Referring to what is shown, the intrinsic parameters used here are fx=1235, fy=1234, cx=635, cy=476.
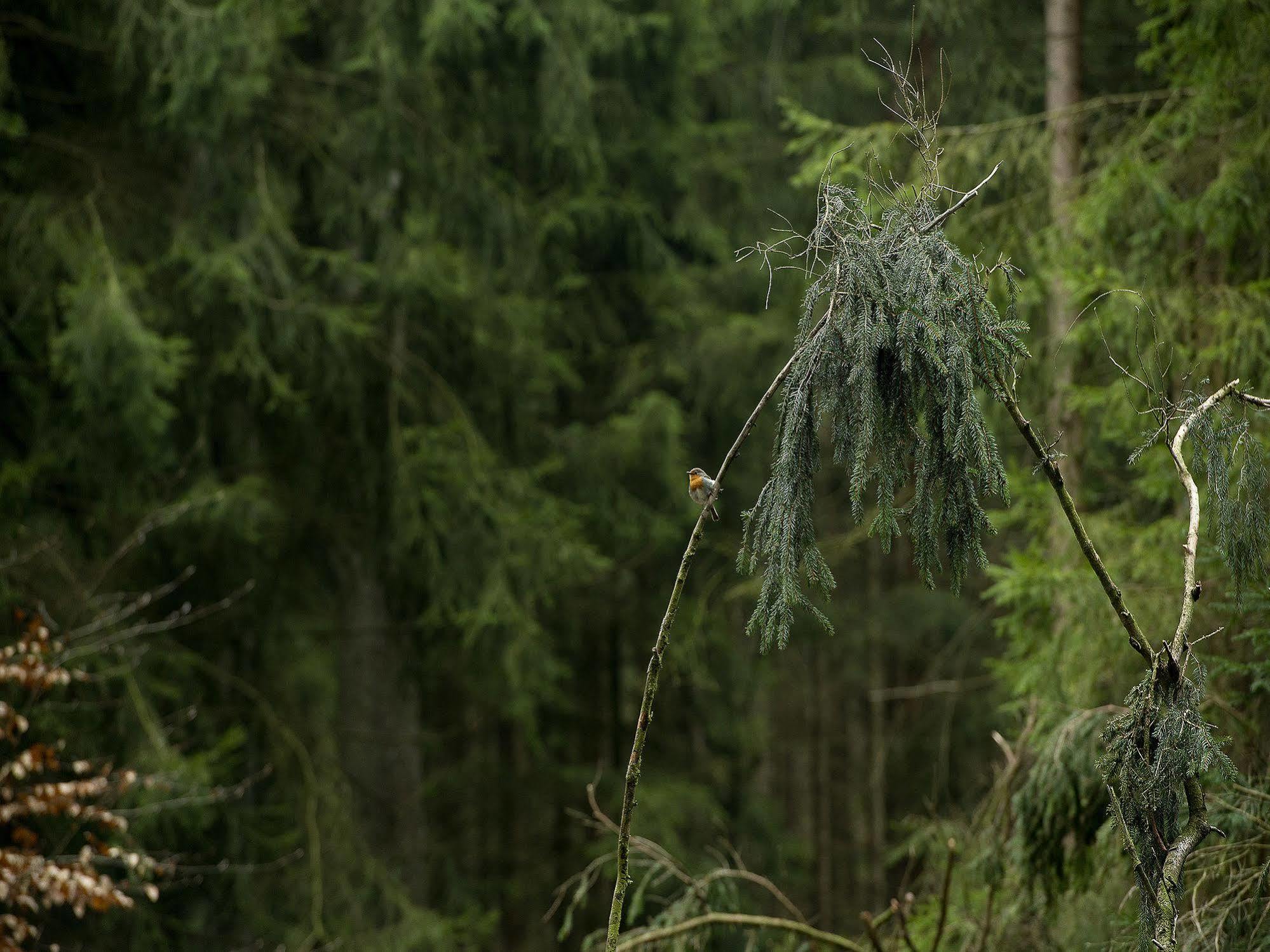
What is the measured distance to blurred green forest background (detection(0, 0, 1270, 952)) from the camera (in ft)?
18.6

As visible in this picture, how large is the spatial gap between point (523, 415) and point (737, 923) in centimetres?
587

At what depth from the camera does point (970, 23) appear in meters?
8.30

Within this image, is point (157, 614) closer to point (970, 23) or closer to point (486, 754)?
point (486, 754)

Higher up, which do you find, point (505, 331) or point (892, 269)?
point (892, 269)

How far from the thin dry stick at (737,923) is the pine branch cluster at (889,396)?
77.1 inches

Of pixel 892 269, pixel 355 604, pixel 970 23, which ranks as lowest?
pixel 355 604

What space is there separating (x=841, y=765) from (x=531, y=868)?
8.47m

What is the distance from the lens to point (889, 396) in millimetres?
2863

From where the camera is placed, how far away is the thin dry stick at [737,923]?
4.39m

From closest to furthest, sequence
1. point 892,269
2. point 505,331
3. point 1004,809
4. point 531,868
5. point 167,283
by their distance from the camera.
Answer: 1. point 892,269
2. point 1004,809
3. point 167,283
4. point 505,331
5. point 531,868

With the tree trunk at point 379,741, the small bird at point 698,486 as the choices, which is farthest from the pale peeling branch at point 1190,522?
the tree trunk at point 379,741

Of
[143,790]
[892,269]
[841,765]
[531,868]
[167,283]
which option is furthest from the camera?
[841,765]

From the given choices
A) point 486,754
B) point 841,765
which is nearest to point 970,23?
point 486,754

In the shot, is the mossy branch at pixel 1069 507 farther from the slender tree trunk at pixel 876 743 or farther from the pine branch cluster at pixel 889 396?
the slender tree trunk at pixel 876 743
